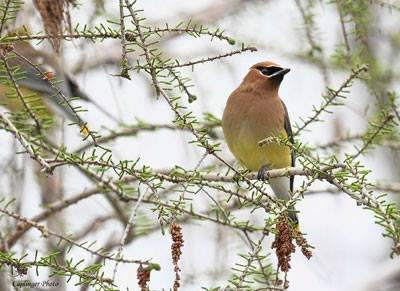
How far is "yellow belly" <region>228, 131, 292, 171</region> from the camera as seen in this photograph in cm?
346

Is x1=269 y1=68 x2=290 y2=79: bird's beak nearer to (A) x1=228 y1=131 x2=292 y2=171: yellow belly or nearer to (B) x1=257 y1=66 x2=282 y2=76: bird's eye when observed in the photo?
(B) x1=257 y1=66 x2=282 y2=76: bird's eye

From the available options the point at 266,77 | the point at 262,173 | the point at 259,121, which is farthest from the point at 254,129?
the point at 262,173

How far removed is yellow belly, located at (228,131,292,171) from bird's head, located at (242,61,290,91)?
0.30 meters

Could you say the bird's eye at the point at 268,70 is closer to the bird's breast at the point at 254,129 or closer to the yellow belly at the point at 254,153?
the bird's breast at the point at 254,129

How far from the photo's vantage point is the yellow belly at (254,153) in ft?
11.3

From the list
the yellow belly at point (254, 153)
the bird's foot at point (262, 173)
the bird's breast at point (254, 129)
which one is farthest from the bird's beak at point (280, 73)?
the bird's foot at point (262, 173)

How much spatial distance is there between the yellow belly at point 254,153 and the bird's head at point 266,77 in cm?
30

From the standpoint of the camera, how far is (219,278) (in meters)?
3.05

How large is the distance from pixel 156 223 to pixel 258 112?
0.74m

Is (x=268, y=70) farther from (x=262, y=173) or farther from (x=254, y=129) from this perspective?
(x=262, y=173)

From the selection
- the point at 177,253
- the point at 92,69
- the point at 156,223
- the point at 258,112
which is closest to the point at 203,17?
the point at 92,69

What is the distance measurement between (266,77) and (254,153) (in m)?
0.39

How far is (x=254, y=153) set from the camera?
3473mm

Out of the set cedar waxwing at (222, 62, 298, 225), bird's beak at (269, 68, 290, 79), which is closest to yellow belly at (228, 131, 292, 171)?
cedar waxwing at (222, 62, 298, 225)
